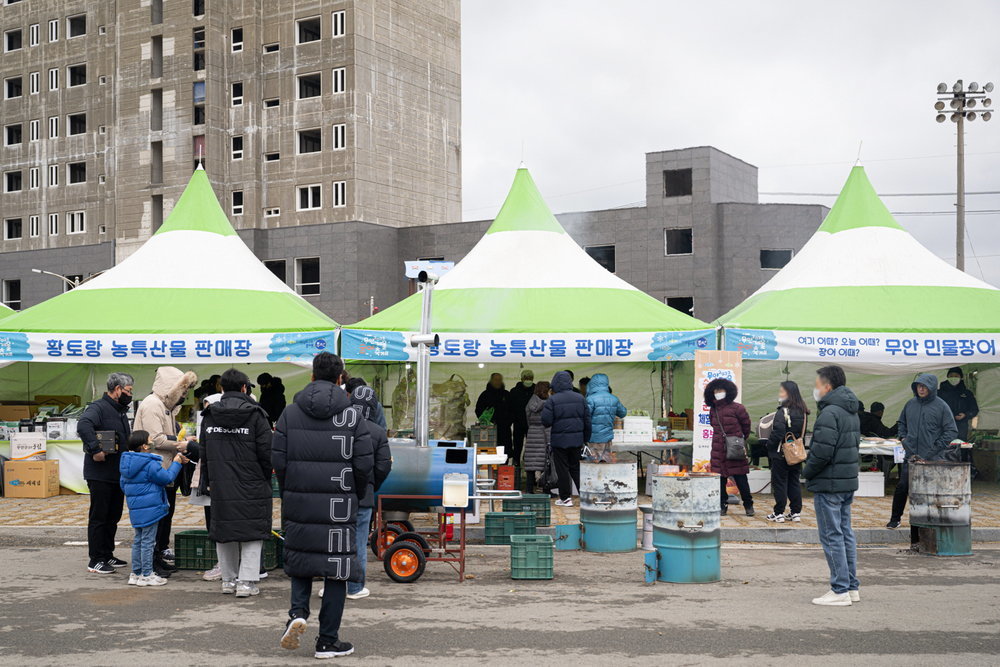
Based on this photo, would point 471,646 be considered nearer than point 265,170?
Yes

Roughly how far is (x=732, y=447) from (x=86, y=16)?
48222 mm

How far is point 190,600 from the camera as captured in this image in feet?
25.6

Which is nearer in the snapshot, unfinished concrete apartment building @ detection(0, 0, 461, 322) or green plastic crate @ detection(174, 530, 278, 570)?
green plastic crate @ detection(174, 530, 278, 570)

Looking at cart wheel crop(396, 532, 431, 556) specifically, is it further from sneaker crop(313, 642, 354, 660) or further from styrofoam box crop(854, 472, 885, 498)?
styrofoam box crop(854, 472, 885, 498)

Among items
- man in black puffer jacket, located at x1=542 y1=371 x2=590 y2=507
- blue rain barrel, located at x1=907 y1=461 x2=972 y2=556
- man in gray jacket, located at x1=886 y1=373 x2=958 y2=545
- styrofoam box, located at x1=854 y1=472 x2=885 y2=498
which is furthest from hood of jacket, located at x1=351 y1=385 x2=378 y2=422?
styrofoam box, located at x1=854 y1=472 x2=885 y2=498

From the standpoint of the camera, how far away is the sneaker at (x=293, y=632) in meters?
5.94

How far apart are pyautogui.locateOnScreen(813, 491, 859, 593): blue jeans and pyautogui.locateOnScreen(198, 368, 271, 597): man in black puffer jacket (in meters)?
4.18

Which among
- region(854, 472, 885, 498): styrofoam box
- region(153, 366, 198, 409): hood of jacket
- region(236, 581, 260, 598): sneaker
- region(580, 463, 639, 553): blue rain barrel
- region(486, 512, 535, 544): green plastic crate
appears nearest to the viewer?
region(236, 581, 260, 598): sneaker

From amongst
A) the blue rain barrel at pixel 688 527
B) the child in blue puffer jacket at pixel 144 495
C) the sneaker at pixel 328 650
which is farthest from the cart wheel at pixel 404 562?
the sneaker at pixel 328 650

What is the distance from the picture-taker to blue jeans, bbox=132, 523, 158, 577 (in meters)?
8.38

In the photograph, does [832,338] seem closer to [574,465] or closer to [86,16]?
[574,465]

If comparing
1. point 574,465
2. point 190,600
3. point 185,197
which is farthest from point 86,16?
point 190,600

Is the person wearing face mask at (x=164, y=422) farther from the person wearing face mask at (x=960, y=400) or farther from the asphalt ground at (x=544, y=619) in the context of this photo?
the person wearing face mask at (x=960, y=400)

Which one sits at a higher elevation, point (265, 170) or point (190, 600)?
point (265, 170)
